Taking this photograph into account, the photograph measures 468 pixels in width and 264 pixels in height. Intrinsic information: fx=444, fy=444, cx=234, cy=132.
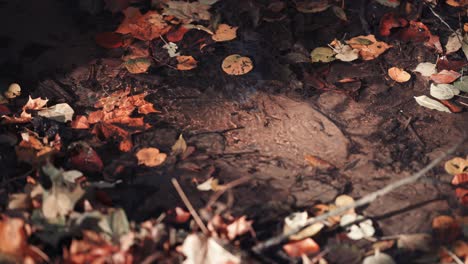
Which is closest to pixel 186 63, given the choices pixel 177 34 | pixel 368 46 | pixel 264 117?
pixel 177 34

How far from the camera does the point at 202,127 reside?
8.54 ft

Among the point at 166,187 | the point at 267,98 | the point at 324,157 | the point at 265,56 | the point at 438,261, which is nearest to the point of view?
the point at 438,261

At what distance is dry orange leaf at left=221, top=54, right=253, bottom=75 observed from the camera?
2.91 meters

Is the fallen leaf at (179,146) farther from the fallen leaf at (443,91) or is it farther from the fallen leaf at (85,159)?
the fallen leaf at (443,91)

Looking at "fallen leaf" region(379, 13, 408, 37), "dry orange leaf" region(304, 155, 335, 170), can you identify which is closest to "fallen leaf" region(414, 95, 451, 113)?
"fallen leaf" region(379, 13, 408, 37)

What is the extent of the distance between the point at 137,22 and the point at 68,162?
1279 millimetres

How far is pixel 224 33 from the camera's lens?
10.3 ft

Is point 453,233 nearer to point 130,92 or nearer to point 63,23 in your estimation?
point 130,92

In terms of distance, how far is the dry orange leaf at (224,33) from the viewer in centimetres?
312

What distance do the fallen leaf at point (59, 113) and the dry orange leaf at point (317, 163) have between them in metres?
1.39

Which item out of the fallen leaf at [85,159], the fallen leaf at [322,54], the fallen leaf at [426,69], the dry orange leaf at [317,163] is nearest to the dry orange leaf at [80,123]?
the fallen leaf at [85,159]

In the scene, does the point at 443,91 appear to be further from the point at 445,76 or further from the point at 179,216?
the point at 179,216

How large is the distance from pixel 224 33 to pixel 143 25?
0.58m

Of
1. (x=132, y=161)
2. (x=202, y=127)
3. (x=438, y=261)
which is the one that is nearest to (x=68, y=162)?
(x=132, y=161)
